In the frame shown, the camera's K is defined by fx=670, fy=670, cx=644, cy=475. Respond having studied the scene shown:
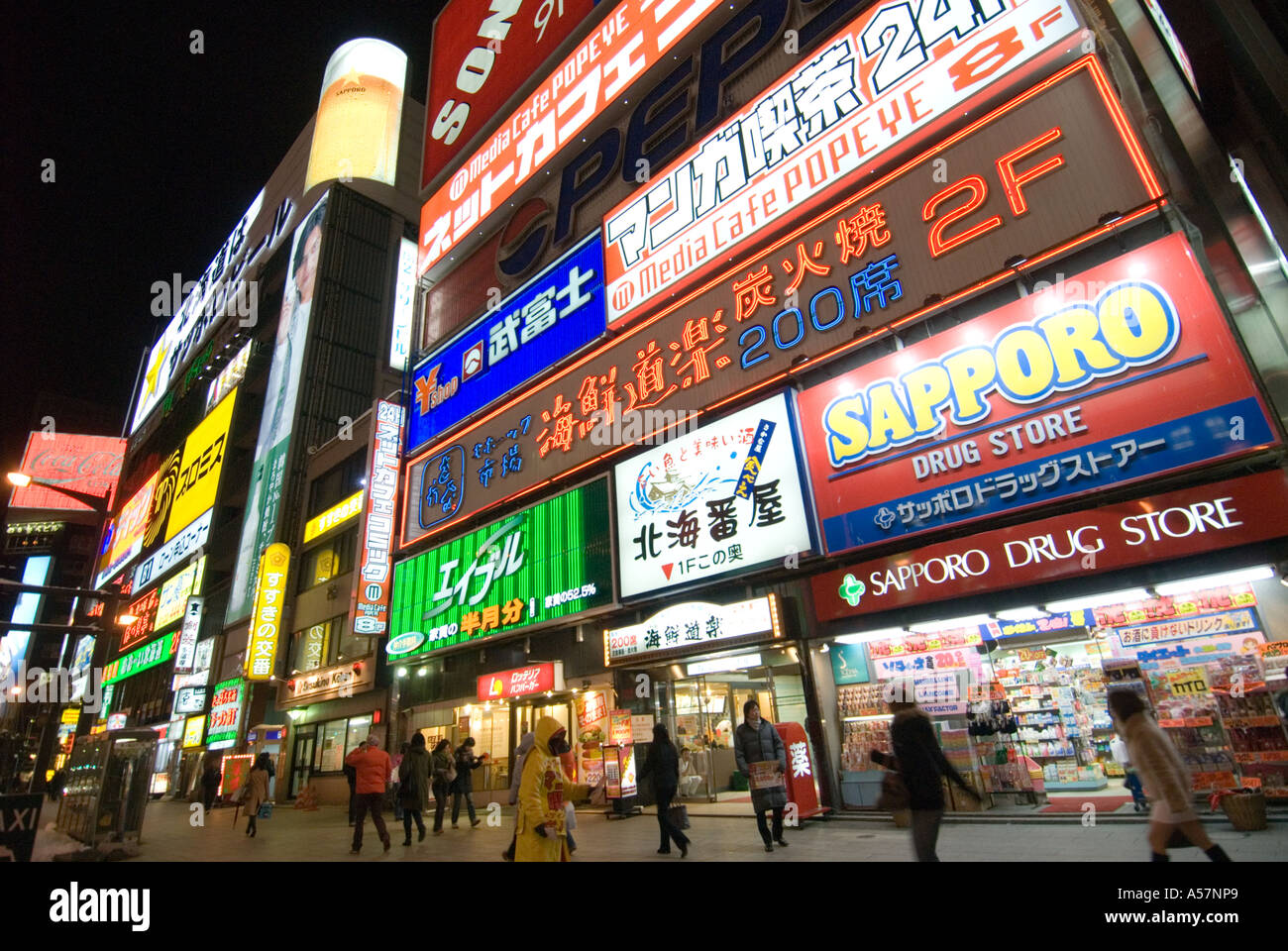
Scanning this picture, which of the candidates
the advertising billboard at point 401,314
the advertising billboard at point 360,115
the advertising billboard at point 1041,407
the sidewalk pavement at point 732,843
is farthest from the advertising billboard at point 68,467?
the advertising billboard at point 360,115

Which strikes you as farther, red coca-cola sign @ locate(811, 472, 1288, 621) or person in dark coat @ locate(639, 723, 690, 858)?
person in dark coat @ locate(639, 723, 690, 858)

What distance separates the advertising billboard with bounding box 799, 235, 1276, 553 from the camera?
712 centimetres

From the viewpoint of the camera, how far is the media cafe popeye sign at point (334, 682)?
20.2 meters

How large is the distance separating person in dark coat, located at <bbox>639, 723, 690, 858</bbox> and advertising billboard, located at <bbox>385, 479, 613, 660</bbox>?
4475mm

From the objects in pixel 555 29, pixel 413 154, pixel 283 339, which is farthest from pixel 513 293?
pixel 413 154

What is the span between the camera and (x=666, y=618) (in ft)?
39.0

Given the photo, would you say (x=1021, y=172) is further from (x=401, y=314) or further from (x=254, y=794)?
(x=401, y=314)

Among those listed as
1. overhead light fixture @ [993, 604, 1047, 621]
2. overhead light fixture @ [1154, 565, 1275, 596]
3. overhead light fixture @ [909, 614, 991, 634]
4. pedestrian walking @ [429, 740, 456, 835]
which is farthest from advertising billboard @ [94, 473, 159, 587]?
overhead light fixture @ [1154, 565, 1275, 596]

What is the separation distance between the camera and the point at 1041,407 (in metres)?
8.13

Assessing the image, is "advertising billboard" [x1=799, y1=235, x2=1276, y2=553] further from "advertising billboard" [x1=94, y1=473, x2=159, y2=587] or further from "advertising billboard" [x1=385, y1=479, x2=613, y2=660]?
"advertising billboard" [x1=94, y1=473, x2=159, y2=587]

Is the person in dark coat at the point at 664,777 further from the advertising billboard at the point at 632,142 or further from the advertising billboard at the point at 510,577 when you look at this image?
the advertising billboard at the point at 632,142

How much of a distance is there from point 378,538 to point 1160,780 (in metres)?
18.3

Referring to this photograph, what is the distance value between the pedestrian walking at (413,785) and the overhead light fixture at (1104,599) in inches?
365
